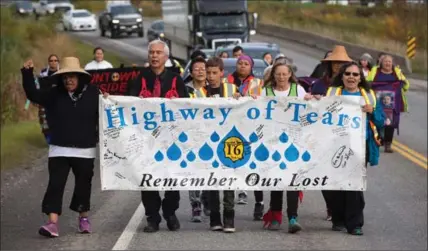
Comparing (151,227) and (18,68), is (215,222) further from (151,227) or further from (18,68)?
(18,68)

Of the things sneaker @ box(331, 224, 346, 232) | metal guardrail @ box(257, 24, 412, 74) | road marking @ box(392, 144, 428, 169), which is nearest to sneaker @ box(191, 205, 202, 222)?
sneaker @ box(331, 224, 346, 232)

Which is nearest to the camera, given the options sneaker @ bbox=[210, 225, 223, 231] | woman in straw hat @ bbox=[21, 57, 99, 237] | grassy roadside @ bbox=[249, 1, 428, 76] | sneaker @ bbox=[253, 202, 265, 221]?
woman in straw hat @ bbox=[21, 57, 99, 237]

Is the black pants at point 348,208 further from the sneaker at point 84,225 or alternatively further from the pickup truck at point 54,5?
the pickup truck at point 54,5

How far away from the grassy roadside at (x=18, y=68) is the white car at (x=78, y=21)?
16087 millimetres

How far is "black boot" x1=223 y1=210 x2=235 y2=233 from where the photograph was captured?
11256 millimetres

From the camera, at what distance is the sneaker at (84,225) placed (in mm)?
11344

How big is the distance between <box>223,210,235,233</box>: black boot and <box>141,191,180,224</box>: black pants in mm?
568

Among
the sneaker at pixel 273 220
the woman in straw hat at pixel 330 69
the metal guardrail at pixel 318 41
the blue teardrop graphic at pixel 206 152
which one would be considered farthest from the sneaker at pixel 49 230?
the metal guardrail at pixel 318 41

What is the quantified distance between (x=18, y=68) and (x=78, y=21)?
34858 millimetres

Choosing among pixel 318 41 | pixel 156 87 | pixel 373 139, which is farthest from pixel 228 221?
pixel 318 41

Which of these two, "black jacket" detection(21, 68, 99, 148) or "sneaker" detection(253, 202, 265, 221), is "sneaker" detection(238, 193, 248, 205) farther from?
"black jacket" detection(21, 68, 99, 148)

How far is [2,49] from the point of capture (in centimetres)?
3164

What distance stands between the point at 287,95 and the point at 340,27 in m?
52.3

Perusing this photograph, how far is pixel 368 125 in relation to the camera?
11117 millimetres
